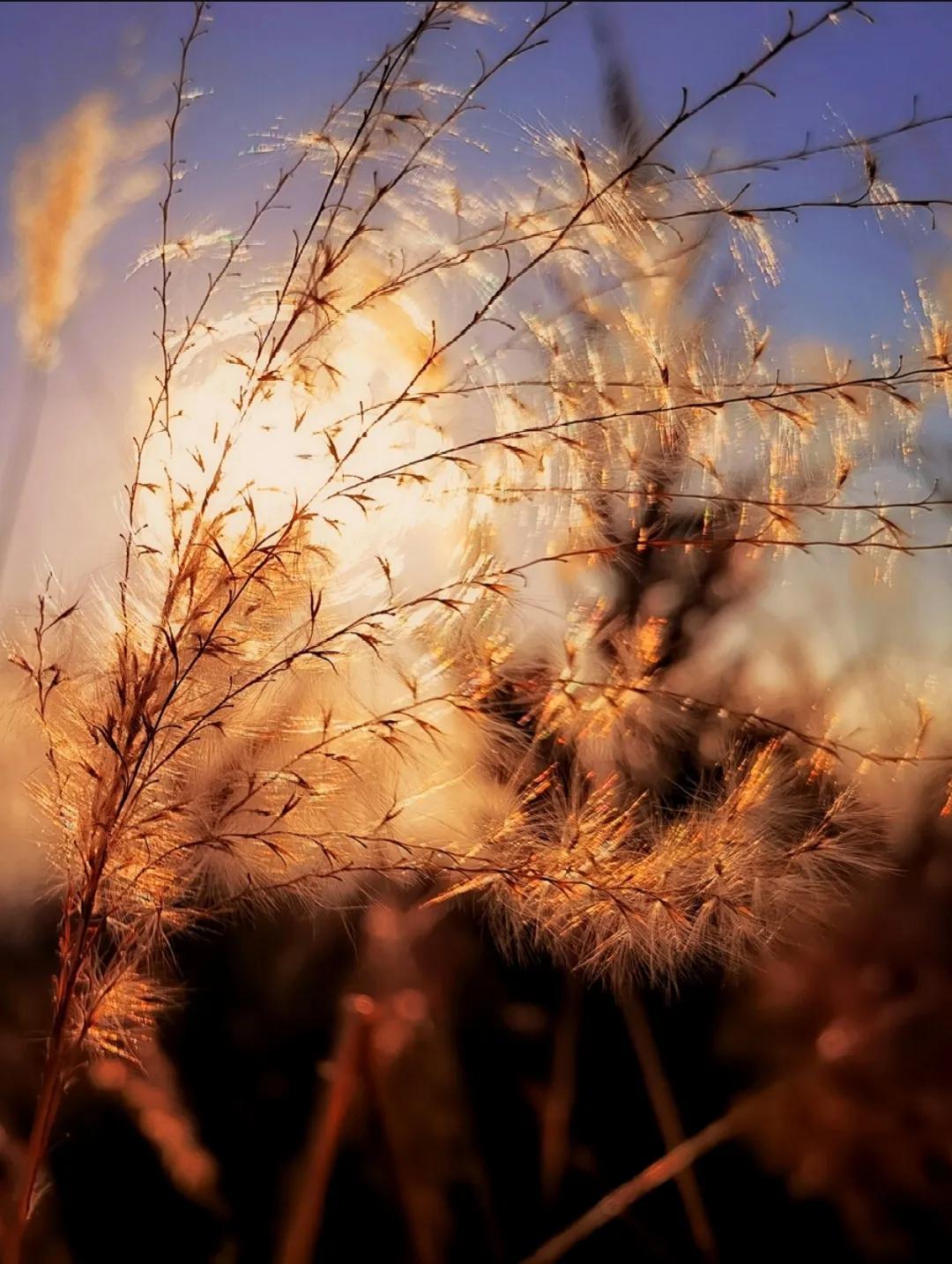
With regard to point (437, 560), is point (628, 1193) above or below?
below

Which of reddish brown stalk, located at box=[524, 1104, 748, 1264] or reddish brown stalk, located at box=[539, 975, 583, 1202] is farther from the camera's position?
reddish brown stalk, located at box=[539, 975, 583, 1202]

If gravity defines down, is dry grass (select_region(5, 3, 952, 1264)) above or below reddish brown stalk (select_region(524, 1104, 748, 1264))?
above

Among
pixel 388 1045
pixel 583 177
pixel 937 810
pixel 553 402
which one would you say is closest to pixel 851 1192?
pixel 937 810

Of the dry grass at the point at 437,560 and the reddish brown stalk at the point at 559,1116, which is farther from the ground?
the dry grass at the point at 437,560

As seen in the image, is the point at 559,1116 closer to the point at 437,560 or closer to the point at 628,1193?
the point at 628,1193

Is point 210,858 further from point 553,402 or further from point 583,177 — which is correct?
point 583,177

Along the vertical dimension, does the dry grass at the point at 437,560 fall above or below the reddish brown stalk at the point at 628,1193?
above

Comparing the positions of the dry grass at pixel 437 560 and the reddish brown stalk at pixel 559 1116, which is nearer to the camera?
the dry grass at pixel 437 560

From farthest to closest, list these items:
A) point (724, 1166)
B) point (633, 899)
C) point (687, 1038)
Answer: point (687, 1038) < point (724, 1166) < point (633, 899)

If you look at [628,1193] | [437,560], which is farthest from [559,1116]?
[437,560]

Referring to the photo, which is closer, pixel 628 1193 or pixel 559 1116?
pixel 628 1193

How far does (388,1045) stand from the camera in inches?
58.9

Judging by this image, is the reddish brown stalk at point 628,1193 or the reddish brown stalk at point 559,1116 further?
the reddish brown stalk at point 559,1116

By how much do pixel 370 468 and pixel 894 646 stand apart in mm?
811
